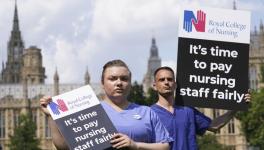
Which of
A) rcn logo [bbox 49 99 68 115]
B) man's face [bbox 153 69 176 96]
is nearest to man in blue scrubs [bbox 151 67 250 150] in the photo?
man's face [bbox 153 69 176 96]

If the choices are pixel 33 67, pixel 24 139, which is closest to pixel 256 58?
pixel 24 139

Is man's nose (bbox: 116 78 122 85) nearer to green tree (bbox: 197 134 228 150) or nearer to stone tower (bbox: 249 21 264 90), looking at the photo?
green tree (bbox: 197 134 228 150)

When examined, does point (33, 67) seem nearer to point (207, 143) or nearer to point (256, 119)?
point (207, 143)

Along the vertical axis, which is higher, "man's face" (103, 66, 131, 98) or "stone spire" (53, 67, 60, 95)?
"stone spire" (53, 67, 60, 95)

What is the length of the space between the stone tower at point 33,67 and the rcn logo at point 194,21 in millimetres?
90779

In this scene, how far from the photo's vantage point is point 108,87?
607 cm

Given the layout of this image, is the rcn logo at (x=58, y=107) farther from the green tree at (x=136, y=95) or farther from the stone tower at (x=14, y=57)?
the stone tower at (x=14, y=57)

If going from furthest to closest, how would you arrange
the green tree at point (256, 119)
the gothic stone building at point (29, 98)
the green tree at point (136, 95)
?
Answer: the gothic stone building at point (29, 98) → the green tree at point (136, 95) → the green tree at point (256, 119)

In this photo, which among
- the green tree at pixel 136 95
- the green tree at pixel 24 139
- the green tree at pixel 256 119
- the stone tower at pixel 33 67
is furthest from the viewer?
the stone tower at pixel 33 67

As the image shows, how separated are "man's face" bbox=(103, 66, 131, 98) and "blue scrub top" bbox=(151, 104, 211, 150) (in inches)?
57.7

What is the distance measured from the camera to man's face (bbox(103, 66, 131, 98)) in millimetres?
6043

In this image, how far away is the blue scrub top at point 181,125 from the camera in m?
7.49

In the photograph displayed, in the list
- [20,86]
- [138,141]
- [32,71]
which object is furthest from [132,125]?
[32,71]

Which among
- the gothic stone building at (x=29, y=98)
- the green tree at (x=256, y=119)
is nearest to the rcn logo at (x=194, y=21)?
the green tree at (x=256, y=119)
